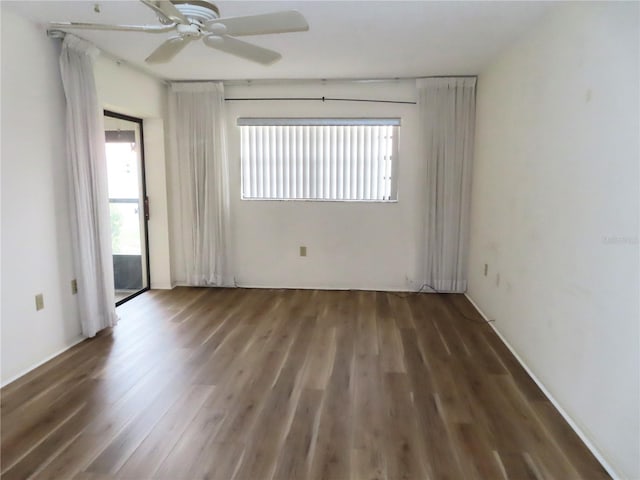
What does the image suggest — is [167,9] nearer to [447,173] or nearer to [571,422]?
[571,422]

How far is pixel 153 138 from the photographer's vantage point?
470 centimetres

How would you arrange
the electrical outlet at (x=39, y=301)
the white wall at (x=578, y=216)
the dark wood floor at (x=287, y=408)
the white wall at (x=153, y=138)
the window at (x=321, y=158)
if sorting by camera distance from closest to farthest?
the white wall at (x=578, y=216) < the dark wood floor at (x=287, y=408) < the electrical outlet at (x=39, y=301) < the white wall at (x=153, y=138) < the window at (x=321, y=158)

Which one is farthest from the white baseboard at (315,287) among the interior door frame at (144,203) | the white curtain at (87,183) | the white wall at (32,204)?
the white wall at (32,204)

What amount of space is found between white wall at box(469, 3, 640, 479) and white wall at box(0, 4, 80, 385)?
3.54 meters

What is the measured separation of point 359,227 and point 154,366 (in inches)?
110

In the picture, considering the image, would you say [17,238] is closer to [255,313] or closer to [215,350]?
[215,350]

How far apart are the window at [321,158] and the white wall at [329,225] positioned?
10 cm

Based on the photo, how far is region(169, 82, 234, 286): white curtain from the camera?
15.3 ft

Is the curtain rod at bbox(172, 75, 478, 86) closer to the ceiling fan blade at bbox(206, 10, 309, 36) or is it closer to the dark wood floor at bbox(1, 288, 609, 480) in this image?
the ceiling fan blade at bbox(206, 10, 309, 36)

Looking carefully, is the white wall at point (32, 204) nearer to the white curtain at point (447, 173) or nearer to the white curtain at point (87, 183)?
the white curtain at point (87, 183)

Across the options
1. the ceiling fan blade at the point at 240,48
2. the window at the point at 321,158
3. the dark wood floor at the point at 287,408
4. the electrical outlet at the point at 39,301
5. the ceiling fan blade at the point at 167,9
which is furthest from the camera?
the window at the point at 321,158

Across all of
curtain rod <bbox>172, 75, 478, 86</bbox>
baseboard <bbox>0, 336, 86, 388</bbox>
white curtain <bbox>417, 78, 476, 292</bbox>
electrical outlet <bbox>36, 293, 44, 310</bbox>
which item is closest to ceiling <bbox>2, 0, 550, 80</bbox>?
curtain rod <bbox>172, 75, 478, 86</bbox>

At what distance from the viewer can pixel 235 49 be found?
230 cm

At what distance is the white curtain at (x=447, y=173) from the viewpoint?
4.41m
